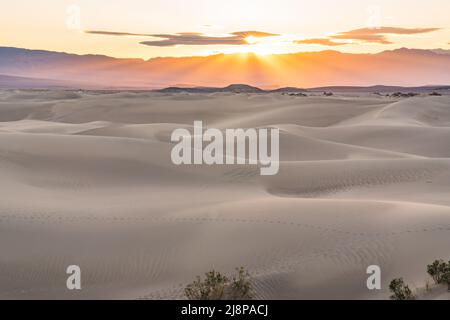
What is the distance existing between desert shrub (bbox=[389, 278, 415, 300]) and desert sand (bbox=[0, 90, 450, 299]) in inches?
10.5

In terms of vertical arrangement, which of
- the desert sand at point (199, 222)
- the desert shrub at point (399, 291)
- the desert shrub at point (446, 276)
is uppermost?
the desert sand at point (199, 222)

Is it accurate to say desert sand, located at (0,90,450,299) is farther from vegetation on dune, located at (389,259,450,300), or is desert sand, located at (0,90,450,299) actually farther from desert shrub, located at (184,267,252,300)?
desert shrub, located at (184,267,252,300)

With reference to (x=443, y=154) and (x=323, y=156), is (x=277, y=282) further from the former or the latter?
(x=443, y=154)


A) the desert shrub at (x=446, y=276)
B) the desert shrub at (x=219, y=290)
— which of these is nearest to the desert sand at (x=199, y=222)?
the desert shrub at (x=446, y=276)

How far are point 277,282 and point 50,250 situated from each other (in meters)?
3.10

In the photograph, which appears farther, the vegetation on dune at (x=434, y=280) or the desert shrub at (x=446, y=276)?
the desert shrub at (x=446, y=276)

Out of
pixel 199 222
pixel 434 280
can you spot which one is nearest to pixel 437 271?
pixel 434 280

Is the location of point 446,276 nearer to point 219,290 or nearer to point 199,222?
point 219,290

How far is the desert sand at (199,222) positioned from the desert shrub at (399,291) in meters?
0.27

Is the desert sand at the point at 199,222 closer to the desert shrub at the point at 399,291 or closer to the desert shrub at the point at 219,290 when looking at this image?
the desert shrub at the point at 399,291

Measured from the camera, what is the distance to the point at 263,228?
25.7 ft

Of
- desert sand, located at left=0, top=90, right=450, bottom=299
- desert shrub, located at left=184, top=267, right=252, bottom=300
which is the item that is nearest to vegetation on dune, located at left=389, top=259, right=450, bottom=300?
desert sand, located at left=0, top=90, right=450, bottom=299

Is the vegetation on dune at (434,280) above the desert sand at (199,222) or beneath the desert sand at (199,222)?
beneath

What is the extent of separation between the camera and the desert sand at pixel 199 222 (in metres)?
6.55
